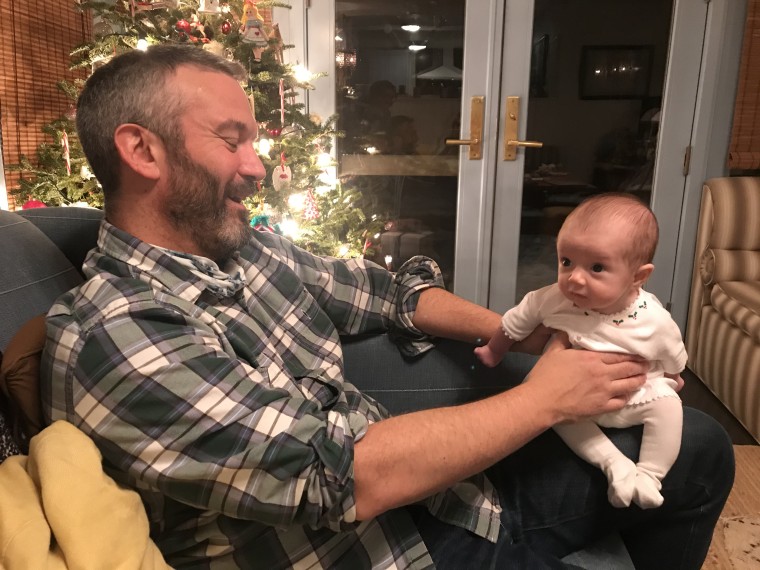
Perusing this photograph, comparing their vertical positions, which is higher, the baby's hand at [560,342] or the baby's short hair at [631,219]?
the baby's short hair at [631,219]

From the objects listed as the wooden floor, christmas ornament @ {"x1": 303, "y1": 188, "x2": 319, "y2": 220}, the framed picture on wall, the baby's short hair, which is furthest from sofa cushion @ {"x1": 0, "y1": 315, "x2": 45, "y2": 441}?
the framed picture on wall

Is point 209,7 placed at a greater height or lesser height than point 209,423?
greater

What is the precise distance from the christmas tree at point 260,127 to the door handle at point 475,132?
66 centimetres

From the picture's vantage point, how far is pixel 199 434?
32.1 inches

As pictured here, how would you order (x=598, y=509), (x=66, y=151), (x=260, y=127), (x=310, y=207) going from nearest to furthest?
(x=598, y=509) < (x=66, y=151) < (x=260, y=127) < (x=310, y=207)

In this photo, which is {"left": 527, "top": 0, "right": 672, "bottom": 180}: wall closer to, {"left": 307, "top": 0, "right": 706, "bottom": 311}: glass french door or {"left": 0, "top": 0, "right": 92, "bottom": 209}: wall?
{"left": 307, "top": 0, "right": 706, "bottom": 311}: glass french door

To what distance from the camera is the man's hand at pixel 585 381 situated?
1.04 meters

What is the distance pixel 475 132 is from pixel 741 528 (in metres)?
2.00

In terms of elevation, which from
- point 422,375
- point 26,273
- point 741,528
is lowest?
point 741,528

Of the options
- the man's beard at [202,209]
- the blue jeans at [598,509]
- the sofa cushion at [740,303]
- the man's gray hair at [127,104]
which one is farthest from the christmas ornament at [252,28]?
the sofa cushion at [740,303]

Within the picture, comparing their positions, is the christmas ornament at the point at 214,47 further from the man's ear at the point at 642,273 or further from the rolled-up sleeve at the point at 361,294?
the man's ear at the point at 642,273

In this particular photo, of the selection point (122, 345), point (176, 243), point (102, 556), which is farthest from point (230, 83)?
point (102, 556)

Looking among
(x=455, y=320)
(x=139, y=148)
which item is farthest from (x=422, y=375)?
(x=139, y=148)

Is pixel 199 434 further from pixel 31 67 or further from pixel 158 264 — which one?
pixel 31 67
